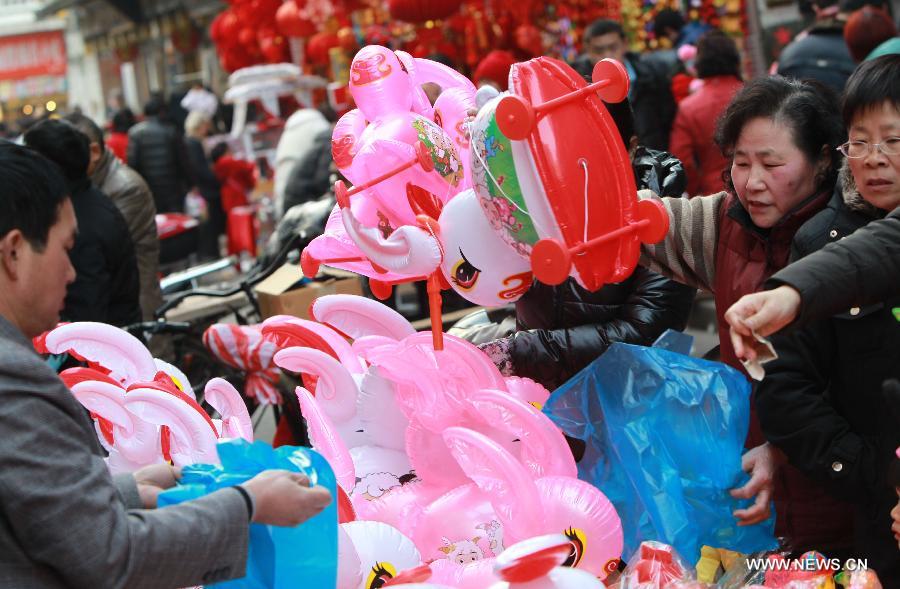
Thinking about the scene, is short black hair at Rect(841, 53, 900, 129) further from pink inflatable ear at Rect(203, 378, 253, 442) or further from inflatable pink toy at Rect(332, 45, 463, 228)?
pink inflatable ear at Rect(203, 378, 253, 442)

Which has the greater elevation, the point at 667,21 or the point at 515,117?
the point at 515,117

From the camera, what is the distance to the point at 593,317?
7.88ft

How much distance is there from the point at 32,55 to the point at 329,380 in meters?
28.8

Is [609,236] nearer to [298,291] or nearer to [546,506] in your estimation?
[546,506]

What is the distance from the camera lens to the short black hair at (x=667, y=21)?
7609mm

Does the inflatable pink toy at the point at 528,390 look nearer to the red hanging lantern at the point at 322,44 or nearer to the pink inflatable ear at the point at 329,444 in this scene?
the pink inflatable ear at the point at 329,444

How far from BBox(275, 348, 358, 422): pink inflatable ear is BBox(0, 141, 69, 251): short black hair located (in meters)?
0.89

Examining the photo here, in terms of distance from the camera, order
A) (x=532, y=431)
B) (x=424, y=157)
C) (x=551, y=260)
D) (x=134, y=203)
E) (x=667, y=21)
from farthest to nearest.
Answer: (x=667, y=21)
(x=134, y=203)
(x=424, y=157)
(x=532, y=431)
(x=551, y=260)

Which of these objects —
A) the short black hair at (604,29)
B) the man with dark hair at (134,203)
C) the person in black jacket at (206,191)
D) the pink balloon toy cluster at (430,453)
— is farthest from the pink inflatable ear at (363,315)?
the person in black jacket at (206,191)

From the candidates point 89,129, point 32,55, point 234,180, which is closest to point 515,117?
point 89,129

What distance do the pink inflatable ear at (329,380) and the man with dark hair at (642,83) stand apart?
3.12 meters

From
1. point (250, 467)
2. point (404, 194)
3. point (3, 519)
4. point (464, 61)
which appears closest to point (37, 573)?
point (3, 519)

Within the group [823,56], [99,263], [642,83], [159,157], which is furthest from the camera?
[159,157]

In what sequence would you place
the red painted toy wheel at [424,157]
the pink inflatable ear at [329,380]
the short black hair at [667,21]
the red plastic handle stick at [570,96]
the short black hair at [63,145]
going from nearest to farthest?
the red plastic handle stick at [570,96], the red painted toy wheel at [424,157], the pink inflatable ear at [329,380], the short black hair at [63,145], the short black hair at [667,21]
